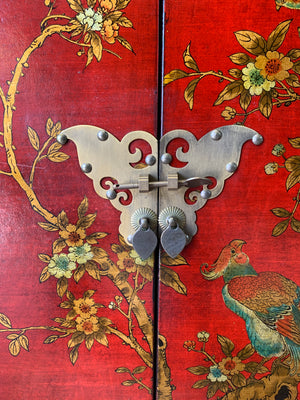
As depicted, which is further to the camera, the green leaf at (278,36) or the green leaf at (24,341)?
the green leaf at (24,341)

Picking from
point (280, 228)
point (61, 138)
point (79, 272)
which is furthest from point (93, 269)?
point (280, 228)

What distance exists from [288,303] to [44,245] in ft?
1.55

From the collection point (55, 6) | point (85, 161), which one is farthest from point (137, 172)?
point (55, 6)

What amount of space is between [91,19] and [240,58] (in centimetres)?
27

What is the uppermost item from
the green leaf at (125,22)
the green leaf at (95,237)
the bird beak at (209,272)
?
the green leaf at (125,22)

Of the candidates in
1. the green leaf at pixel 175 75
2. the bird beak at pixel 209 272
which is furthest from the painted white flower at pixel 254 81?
the bird beak at pixel 209 272

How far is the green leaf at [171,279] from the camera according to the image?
2.22 feet

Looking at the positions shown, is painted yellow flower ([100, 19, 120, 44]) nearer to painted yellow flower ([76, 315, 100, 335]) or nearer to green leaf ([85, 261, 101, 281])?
green leaf ([85, 261, 101, 281])

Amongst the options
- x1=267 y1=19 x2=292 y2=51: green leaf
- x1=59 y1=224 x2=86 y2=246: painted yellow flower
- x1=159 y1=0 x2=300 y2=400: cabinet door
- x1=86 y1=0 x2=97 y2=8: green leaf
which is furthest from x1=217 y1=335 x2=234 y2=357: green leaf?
x1=86 y1=0 x2=97 y2=8: green leaf

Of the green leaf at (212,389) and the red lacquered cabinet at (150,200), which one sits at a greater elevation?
the red lacquered cabinet at (150,200)

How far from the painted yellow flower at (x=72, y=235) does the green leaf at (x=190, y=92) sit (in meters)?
0.30

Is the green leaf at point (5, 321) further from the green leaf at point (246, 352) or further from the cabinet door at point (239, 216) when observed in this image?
the green leaf at point (246, 352)

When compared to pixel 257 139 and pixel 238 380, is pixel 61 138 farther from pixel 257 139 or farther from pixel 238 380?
pixel 238 380

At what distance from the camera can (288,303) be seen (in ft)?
2.21
